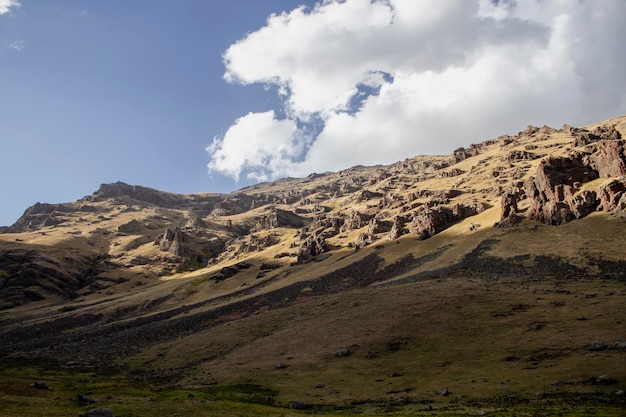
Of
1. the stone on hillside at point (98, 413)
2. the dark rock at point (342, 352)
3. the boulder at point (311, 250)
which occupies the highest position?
the boulder at point (311, 250)

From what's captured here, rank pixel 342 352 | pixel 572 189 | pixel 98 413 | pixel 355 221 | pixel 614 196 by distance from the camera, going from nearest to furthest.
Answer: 1. pixel 98 413
2. pixel 342 352
3. pixel 614 196
4. pixel 572 189
5. pixel 355 221

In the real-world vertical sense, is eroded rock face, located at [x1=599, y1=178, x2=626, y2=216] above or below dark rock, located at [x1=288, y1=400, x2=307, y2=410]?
above

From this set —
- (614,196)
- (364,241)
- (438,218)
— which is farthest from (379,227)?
(614,196)

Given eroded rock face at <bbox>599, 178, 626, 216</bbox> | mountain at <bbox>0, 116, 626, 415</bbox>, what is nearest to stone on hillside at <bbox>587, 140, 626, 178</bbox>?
mountain at <bbox>0, 116, 626, 415</bbox>

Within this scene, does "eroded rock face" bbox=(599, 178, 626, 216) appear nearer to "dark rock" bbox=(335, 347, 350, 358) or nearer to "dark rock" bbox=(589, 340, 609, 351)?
"dark rock" bbox=(589, 340, 609, 351)

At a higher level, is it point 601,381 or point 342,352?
point 601,381

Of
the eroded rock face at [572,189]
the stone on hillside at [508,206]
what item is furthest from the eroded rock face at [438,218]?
the stone on hillside at [508,206]

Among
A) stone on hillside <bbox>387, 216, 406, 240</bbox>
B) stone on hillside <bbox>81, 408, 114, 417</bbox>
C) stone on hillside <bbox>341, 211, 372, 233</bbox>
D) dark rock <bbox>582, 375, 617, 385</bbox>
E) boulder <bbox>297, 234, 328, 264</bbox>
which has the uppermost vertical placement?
stone on hillside <bbox>341, 211, 372, 233</bbox>

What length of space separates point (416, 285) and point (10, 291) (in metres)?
170

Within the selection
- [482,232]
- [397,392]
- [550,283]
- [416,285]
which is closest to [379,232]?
[482,232]

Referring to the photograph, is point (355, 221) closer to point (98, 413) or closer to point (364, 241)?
point (364, 241)

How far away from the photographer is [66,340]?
95.6 meters

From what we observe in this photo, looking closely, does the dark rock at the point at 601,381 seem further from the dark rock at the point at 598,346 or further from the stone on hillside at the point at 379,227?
the stone on hillside at the point at 379,227

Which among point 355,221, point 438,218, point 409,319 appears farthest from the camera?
point 355,221
